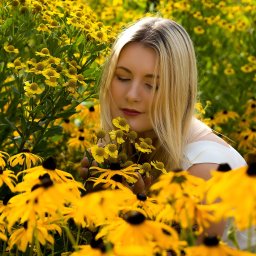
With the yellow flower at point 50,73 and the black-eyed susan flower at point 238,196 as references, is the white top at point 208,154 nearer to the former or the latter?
the yellow flower at point 50,73

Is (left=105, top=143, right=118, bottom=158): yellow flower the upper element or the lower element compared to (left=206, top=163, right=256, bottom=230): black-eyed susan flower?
lower

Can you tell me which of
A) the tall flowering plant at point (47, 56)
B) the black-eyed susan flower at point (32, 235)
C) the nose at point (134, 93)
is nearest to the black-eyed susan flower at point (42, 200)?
the black-eyed susan flower at point (32, 235)

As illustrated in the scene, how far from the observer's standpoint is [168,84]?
2207 millimetres

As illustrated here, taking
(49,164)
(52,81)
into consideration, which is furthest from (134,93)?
(49,164)

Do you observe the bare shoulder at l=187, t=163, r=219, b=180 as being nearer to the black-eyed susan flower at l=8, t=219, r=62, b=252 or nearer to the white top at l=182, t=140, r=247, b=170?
the white top at l=182, t=140, r=247, b=170

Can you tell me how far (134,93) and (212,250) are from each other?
3.46 feet

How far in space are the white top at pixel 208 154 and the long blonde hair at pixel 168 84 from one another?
0.09 ft

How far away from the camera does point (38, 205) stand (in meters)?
1.25

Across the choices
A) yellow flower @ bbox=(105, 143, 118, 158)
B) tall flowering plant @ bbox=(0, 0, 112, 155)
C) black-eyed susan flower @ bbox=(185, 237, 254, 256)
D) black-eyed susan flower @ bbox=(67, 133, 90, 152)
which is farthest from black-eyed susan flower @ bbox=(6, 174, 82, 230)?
black-eyed susan flower @ bbox=(67, 133, 90, 152)

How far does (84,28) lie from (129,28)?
0.19m

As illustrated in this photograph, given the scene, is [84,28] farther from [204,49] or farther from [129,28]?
[204,49]

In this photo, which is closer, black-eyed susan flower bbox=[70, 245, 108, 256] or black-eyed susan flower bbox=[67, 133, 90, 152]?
black-eyed susan flower bbox=[70, 245, 108, 256]

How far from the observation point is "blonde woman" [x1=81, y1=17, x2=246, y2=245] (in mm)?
2186

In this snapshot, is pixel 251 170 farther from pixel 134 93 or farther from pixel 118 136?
pixel 134 93
